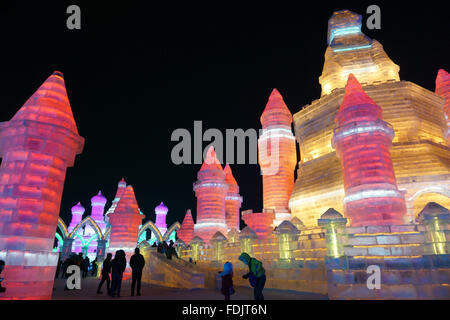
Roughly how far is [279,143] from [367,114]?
558 inches

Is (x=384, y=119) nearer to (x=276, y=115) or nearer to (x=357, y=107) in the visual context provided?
(x=357, y=107)

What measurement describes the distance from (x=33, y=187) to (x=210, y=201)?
20.0m

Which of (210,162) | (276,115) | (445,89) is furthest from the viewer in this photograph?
(276,115)

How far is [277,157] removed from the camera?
30500 millimetres

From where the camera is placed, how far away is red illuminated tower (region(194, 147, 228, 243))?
26500 mm

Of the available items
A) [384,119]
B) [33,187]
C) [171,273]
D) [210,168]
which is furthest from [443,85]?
[33,187]

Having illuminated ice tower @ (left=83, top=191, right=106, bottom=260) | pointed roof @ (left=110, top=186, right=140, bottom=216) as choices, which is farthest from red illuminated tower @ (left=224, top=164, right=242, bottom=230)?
illuminated ice tower @ (left=83, top=191, right=106, bottom=260)

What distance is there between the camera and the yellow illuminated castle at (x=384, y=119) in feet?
61.1

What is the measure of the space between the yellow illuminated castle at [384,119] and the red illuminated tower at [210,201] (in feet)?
22.0

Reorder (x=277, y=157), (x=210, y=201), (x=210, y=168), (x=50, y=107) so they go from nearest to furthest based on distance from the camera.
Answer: (x=50, y=107)
(x=210, y=201)
(x=210, y=168)
(x=277, y=157)

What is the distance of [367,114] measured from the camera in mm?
16625

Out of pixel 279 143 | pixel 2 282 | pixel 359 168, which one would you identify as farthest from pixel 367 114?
pixel 2 282

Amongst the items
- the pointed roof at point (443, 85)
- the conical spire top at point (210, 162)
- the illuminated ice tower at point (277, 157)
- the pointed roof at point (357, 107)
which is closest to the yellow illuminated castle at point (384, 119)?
the pointed roof at point (443, 85)
